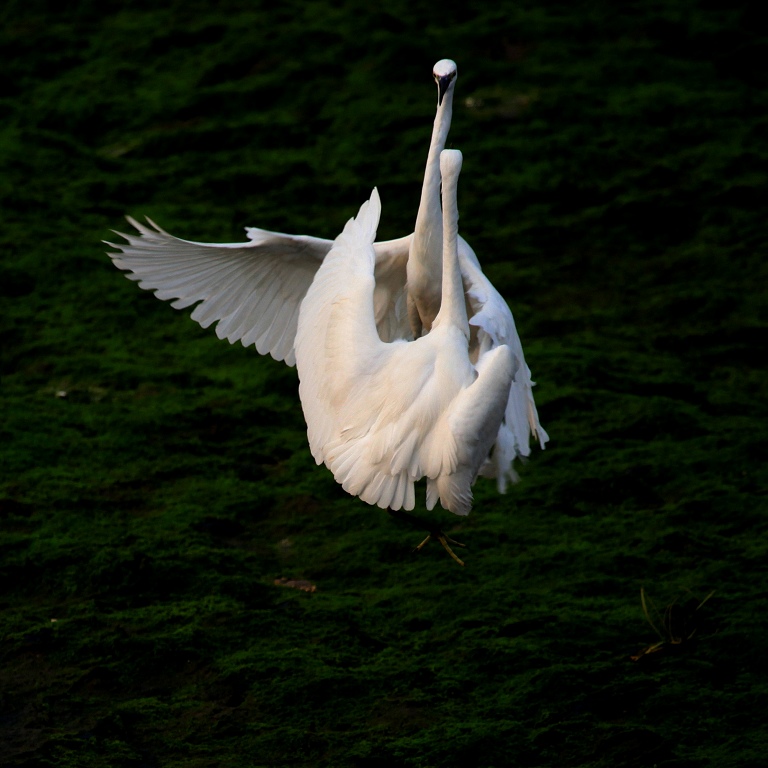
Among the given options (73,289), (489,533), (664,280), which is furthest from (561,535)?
(73,289)

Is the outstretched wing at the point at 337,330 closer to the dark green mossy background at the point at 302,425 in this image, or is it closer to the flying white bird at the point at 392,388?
the flying white bird at the point at 392,388

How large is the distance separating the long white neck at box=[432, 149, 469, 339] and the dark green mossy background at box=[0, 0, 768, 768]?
153 cm

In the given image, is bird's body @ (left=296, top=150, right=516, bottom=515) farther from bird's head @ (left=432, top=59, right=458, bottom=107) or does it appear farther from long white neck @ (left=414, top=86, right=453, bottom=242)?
bird's head @ (left=432, top=59, right=458, bottom=107)

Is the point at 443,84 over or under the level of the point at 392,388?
over

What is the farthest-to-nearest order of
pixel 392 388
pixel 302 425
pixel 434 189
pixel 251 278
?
pixel 302 425 → pixel 251 278 → pixel 434 189 → pixel 392 388

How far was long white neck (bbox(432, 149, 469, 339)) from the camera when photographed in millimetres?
4379

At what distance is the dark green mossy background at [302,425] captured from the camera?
4.98 meters

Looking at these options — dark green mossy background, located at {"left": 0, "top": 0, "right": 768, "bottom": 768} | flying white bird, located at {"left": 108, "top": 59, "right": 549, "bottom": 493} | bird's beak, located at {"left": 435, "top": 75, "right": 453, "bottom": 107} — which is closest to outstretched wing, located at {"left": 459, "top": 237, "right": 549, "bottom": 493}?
flying white bird, located at {"left": 108, "top": 59, "right": 549, "bottom": 493}

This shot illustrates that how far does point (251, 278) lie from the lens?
5.64 m

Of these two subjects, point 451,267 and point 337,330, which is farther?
point 451,267

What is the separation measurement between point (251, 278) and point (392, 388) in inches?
64.8

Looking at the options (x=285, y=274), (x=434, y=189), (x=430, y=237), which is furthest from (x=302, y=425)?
(x=434, y=189)

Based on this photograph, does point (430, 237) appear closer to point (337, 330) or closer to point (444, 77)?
point (444, 77)

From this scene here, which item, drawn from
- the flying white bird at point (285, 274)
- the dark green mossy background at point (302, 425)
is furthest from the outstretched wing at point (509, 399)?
the dark green mossy background at point (302, 425)
